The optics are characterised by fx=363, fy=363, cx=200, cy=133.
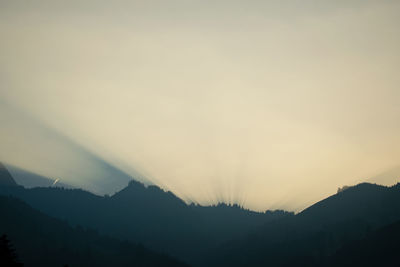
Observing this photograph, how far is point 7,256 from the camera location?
2945 cm

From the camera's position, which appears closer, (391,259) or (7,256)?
(7,256)

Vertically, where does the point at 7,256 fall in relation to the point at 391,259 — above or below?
below

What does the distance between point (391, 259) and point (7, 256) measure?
705 ft

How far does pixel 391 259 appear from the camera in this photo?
649 feet
